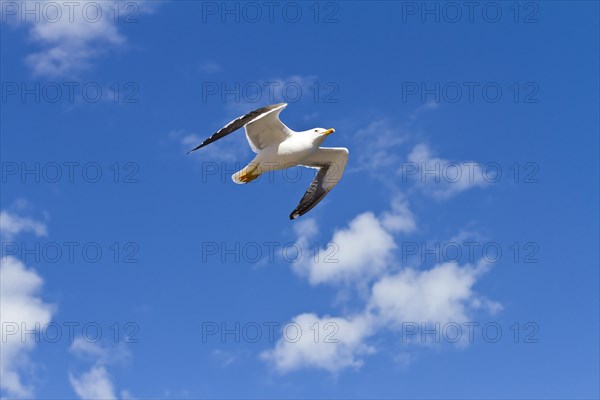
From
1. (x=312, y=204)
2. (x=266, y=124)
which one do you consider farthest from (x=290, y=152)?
(x=312, y=204)

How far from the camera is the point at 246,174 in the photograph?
1675 centimetres

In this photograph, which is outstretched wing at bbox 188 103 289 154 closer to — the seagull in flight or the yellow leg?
the seagull in flight

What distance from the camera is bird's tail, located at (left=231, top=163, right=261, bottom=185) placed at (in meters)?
16.7

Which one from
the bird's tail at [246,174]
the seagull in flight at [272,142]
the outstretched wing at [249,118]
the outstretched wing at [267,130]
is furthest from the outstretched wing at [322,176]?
the outstretched wing at [249,118]

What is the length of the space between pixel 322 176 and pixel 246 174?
2.27m

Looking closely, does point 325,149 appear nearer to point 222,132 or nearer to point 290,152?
point 290,152

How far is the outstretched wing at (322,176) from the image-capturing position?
59.2ft

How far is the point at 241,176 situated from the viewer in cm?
1677

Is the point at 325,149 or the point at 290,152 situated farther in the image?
the point at 325,149

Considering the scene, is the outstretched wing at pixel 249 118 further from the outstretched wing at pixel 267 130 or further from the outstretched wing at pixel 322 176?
the outstretched wing at pixel 322 176

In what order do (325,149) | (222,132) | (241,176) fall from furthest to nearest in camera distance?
(325,149) < (241,176) < (222,132)

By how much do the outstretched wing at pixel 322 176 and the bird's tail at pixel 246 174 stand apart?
5.21ft

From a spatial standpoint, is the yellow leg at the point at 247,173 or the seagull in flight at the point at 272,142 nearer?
the seagull in flight at the point at 272,142

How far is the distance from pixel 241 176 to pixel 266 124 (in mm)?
1210
